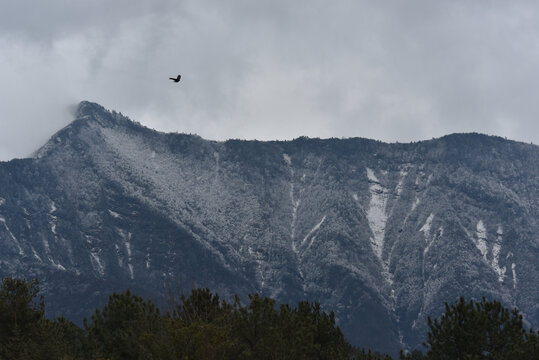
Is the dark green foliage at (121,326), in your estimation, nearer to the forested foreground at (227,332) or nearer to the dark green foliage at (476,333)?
the forested foreground at (227,332)

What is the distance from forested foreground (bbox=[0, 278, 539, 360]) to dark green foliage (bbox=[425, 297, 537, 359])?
89 mm

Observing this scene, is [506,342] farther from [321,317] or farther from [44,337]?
[44,337]

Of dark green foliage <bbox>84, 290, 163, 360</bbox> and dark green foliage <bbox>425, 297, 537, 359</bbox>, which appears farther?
dark green foliage <bbox>84, 290, 163, 360</bbox>

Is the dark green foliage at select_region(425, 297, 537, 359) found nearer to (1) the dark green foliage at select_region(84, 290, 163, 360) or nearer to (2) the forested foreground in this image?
(2) the forested foreground

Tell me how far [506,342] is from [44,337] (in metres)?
43.3

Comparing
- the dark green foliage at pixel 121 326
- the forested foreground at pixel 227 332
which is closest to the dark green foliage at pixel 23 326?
the forested foreground at pixel 227 332

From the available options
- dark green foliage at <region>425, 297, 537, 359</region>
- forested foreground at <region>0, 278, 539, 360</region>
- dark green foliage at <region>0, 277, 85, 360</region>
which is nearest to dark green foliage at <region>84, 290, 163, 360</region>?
forested foreground at <region>0, 278, 539, 360</region>

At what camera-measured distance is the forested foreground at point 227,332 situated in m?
60.6

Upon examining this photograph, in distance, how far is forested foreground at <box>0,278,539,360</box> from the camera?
199ft

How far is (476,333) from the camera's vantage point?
71.4 meters

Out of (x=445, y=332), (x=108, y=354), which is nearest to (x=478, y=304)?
(x=445, y=332)

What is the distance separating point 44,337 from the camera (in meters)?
78.1

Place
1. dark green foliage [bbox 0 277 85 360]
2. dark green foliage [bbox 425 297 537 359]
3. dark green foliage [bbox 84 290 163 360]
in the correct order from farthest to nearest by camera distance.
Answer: dark green foliage [bbox 84 290 163 360]
dark green foliage [bbox 0 277 85 360]
dark green foliage [bbox 425 297 537 359]

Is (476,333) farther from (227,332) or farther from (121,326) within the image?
(121,326)
